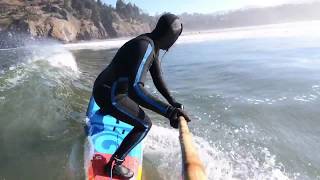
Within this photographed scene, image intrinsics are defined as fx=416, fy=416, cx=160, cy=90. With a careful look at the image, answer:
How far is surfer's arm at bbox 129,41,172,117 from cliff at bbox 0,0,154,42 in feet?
263

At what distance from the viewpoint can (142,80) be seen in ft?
14.8

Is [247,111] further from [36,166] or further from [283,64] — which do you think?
[283,64]

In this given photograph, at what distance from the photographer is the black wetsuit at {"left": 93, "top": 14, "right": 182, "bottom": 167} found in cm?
440

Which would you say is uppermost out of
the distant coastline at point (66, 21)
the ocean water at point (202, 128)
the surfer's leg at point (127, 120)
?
the surfer's leg at point (127, 120)

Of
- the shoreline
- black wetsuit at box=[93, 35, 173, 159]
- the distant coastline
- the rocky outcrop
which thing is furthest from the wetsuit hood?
the rocky outcrop

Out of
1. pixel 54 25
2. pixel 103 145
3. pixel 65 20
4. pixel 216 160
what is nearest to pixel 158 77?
pixel 103 145

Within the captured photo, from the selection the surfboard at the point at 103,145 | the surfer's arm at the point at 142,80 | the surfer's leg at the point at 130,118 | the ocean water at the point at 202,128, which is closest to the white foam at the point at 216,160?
the ocean water at the point at 202,128

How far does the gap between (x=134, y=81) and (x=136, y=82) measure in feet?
0.08

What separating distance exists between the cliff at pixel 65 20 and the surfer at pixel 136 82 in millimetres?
79771

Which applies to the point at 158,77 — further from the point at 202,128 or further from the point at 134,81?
the point at 202,128

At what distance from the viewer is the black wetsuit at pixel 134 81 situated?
4398mm

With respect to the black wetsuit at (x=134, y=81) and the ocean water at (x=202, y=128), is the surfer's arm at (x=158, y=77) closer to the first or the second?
the black wetsuit at (x=134, y=81)

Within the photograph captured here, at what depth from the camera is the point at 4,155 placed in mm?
7141

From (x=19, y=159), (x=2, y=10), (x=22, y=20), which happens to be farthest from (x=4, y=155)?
(x=2, y=10)
